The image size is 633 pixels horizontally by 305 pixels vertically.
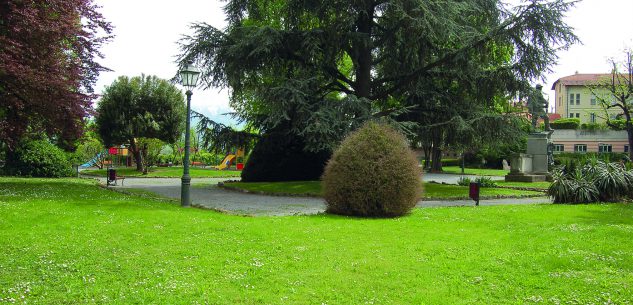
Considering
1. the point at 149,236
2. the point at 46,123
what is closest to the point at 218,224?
the point at 149,236

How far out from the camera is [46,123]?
17688mm

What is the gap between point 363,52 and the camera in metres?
22.2

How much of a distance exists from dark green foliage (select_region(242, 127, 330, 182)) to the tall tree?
1850 mm

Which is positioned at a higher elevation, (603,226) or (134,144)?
(134,144)

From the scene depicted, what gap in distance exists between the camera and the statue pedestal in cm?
2831

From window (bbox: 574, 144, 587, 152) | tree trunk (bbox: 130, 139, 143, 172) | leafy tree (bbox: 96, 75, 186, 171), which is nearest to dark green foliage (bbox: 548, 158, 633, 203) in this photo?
leafy tree (bbox: 96, 75, 186, 171)

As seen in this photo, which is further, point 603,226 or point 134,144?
point 134,144

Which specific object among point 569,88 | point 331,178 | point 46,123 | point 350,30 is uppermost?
point 569,88

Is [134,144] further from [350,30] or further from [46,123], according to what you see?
[350,30]

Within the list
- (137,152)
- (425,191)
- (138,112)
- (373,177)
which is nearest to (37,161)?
(138,112)

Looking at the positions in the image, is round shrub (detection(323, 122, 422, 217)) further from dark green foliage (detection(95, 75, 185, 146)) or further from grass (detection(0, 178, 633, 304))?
dark green foliage (detection(95, 75, 185, 146))

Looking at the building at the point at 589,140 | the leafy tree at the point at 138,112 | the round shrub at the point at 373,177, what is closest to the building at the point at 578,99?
the building at the point at 589,140

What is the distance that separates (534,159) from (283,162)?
15492mm

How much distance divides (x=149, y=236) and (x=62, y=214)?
10.7 ft
